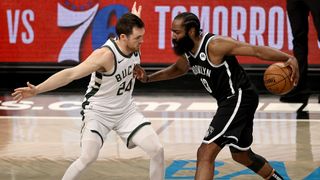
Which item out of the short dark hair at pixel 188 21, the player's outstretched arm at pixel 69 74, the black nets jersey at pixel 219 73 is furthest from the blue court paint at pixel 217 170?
the short dark hair at pixel 188 21

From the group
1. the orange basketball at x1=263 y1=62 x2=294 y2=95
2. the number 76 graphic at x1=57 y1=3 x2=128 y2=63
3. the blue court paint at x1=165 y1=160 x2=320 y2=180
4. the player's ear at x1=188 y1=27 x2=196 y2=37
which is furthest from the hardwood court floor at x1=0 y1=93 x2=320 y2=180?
the player's ear at x1=188 y1=27 x2=196 y2=37

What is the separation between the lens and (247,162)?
661 centimetres

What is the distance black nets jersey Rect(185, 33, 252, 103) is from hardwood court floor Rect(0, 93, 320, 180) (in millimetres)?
1283

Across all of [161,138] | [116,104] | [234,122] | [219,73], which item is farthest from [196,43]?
[161,138]

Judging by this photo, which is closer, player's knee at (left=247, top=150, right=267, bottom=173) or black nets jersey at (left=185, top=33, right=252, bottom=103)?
black nets jersey at (left=185, top=33, right=252, bottom=103)

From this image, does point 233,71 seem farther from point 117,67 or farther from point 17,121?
point 17,121

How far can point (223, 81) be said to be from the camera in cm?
Result: 648

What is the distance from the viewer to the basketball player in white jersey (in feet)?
21.1

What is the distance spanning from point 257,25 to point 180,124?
2385 millimetres

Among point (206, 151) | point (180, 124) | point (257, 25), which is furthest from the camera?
point (257, 25)

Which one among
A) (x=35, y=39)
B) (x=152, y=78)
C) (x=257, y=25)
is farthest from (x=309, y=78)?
(x=152, y=78)

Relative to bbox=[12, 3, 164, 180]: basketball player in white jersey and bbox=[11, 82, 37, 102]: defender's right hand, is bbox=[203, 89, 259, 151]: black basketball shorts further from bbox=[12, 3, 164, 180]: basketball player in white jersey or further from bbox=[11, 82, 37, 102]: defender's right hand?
bbox=[11, 82, 37, 102]: defender's right hand

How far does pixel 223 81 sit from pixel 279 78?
485 millimetres

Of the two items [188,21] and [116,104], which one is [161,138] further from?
[188,21]
